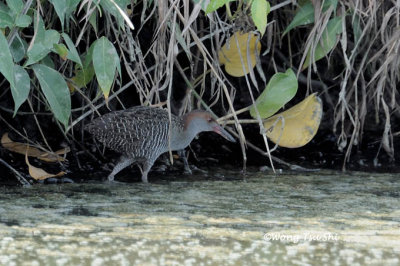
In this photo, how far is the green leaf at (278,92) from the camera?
483cm

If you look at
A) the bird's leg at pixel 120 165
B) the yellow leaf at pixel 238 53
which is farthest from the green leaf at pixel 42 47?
the yellow leaf at pixel 238 53

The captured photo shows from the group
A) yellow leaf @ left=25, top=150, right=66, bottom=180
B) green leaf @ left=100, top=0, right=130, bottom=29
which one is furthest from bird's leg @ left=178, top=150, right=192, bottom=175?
green leaf @ left=100, top=0, right=130, bottom=29

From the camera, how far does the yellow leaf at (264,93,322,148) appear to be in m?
5.09

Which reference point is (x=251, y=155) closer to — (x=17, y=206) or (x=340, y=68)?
(x=340, y=68)

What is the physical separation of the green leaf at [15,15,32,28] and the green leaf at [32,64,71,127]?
284 mm

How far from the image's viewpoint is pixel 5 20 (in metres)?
3.85

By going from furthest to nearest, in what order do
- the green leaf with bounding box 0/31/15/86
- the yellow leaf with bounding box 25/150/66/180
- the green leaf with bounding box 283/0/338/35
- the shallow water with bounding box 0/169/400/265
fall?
the green leaf with bounding box 283/0/338/35 < the yellow leaf with bounding box 25/150/66/180 < the green leaf with bounding box 0/31/15/86 < the shallow water with bounding box 0/169/400/265

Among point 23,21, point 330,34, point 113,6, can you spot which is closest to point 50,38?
point 23,21

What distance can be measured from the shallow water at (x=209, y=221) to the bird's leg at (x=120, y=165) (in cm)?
18

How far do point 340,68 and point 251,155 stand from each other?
0.92 metres

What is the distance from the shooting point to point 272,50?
5297 mm

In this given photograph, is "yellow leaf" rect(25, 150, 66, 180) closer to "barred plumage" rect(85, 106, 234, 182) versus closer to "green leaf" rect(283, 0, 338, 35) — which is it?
"barred plumage" rect(85, 106, 234, 182)

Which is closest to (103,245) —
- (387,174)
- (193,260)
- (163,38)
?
(193,260)

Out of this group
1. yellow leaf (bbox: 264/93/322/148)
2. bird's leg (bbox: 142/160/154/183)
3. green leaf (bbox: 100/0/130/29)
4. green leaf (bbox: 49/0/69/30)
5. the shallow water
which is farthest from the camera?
yellow leaf (bbox: 264/93/322/148)
